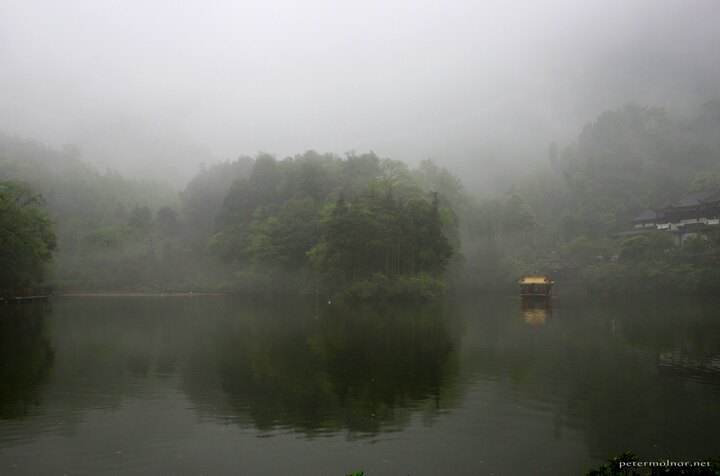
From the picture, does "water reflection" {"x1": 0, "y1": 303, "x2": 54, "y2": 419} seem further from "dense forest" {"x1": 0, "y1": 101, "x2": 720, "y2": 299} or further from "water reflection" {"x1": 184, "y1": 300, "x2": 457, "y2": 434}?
"dense forest" {"x1": 0, "y1": 101, "x2": 720, "y2": 299}

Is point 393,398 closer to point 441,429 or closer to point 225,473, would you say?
point 441,429

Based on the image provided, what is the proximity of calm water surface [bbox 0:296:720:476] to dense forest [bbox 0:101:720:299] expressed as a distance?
27867mm

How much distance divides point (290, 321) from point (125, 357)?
1305 centimetres

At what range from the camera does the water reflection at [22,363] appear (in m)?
11.7

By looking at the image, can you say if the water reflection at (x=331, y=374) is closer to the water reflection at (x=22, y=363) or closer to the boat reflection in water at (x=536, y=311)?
the water reflection at (x=22, y=363)

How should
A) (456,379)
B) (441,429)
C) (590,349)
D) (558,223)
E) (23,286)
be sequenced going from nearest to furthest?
(441,429) → (456,379) → (590,349) → (23,286) → (558,223)

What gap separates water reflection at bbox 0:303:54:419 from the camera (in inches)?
460

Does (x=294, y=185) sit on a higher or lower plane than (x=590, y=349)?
higher

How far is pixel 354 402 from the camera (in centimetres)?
1200

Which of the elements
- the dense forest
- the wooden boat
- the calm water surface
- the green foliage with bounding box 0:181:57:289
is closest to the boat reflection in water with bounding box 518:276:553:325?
the wooden boat

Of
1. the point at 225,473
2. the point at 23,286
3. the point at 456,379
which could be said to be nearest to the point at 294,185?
the point at 23,286

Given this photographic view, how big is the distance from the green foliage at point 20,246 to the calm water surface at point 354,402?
2239 cm

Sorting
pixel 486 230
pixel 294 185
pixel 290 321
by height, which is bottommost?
pixel 290 321

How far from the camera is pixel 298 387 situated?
1336 cm
